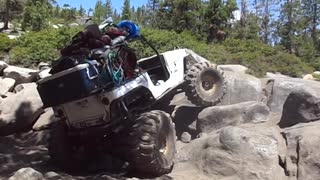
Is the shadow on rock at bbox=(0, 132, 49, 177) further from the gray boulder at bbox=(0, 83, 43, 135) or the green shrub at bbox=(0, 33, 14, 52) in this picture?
the green shrub at bbox=(0, 33, 14, 52)

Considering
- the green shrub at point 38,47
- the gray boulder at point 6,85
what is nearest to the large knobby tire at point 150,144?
the gray boulder at point 6,85

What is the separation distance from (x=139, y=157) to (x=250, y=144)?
1.93 metres

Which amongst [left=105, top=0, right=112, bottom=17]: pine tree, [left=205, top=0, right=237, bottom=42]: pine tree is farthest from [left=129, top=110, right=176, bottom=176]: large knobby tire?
[left=105, top=0, right=112, bottom=17]: pine tree

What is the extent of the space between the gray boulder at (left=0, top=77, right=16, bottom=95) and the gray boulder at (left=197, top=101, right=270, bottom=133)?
6.39 metres

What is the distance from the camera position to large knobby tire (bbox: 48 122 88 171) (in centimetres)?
843

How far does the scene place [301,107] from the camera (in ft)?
30.9

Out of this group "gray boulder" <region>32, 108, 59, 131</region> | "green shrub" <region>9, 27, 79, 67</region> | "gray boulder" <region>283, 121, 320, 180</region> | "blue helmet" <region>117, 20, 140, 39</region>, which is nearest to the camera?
"gray boulder" <region>283, 121, 320, 180</region>

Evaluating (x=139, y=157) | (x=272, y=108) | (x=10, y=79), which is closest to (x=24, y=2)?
(x=10, y=79)

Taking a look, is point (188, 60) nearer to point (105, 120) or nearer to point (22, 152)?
point (105, 120)

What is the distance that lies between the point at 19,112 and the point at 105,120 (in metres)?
4.65

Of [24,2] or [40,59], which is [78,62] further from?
[24,2]

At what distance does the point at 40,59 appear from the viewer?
19359 millimetres

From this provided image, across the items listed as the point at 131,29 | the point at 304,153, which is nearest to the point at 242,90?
the point at 304,153

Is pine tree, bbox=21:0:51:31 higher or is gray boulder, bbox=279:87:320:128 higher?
pine tree, bbox=21:0:51:31
